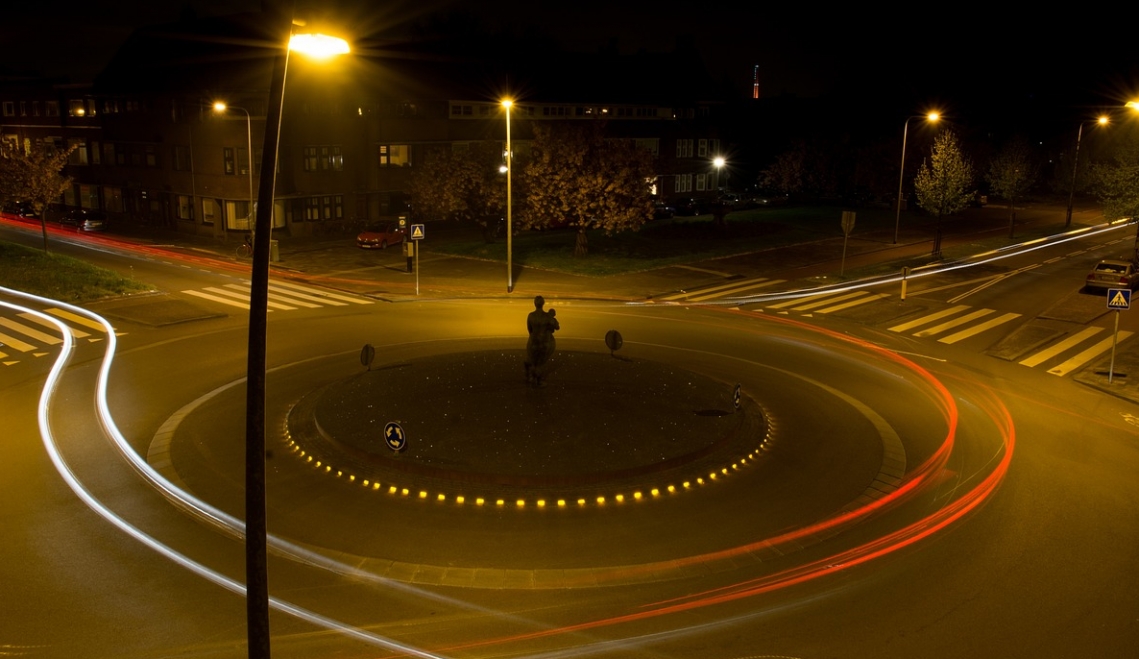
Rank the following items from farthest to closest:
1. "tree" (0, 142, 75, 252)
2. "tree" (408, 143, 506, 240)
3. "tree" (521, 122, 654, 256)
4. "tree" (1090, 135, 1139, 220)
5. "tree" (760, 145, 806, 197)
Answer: "tree" (760, 145, 806, 197) → "tree" (408, 143, 506, 240) → "tree" (521, 122, 654, 256) → "tree" (1090, 135, 1139, 220) → "tree" (0, 142, 75, 252)

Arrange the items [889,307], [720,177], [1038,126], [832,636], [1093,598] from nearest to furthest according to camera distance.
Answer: [832,636]
[1093,598]
[889,307]
[720,177]
[1038,126]

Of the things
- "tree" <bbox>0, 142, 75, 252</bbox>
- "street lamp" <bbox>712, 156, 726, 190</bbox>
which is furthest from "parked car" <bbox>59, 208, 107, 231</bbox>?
"street lamp" <bbox>712, 156, 726, 190</bbox>

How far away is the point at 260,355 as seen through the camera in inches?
267

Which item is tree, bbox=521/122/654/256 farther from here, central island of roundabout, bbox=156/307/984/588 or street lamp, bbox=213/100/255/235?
central island of roundabout, bbox=156/307/984/588

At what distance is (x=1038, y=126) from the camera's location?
3935 inches

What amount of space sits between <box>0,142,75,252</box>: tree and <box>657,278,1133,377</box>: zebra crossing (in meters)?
27.4

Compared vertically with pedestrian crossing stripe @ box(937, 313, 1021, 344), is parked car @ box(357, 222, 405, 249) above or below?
above

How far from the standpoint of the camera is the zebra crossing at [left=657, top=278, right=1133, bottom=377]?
24.0 metres

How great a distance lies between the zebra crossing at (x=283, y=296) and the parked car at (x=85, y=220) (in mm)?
22146

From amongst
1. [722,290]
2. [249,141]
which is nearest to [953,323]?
[722,290]

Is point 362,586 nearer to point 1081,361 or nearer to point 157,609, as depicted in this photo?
point 157,609

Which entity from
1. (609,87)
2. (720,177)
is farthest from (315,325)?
(720,177)

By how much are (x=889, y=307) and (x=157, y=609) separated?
26.5 meters

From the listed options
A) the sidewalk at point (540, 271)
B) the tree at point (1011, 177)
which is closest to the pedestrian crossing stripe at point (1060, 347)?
the sidewalk at point (540, 271)
